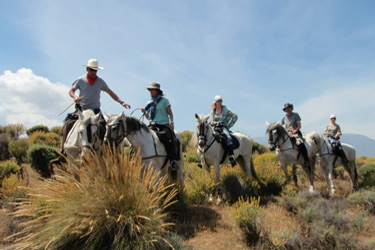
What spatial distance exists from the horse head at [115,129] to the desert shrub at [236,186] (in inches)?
146

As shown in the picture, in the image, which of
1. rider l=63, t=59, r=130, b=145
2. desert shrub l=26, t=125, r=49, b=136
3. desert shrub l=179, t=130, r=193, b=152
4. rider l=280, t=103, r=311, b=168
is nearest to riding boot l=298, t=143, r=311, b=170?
rider l=280, t=103, r=311, b=168

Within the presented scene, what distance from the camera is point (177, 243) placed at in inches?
129

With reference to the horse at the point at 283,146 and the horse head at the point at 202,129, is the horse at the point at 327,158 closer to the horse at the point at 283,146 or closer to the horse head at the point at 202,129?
the horse at the point at 283,146

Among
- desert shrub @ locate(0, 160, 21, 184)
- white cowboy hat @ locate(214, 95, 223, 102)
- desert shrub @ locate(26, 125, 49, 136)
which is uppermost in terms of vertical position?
desert shrub @ locate(26, 125, 49, 136)

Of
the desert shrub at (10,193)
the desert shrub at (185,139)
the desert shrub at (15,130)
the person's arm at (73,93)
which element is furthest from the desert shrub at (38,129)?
the person's arm at (73,93)

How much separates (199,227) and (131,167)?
2558 millimetres

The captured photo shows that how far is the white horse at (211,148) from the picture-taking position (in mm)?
6438

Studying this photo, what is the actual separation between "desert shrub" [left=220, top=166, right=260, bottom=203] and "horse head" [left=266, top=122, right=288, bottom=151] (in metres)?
1.53

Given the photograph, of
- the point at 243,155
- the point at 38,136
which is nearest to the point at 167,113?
the point at 243,155

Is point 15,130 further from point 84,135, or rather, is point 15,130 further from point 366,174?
point 366,174

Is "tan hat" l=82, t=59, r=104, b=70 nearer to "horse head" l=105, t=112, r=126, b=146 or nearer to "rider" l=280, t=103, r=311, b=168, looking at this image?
"horse head" l=105, t=112, r=126, b=146

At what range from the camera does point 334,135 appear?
9352mm

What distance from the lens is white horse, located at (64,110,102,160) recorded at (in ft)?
13.6

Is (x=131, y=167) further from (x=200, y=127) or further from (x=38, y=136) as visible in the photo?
(x=38, y=136)
